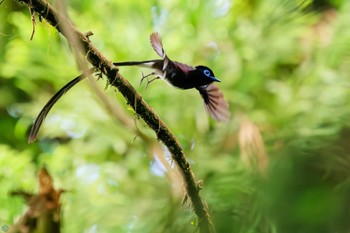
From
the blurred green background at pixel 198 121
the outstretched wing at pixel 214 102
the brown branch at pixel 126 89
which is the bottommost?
the brown branch at pixel 126 89

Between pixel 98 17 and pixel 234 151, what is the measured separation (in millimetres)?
240

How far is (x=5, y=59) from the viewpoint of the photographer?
766 mm

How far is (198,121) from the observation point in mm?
661

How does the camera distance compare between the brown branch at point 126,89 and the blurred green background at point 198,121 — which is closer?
the brown branch at point 126,89

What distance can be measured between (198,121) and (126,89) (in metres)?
0.38

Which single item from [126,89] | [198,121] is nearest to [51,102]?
→ [126,89]

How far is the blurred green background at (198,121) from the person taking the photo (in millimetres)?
395

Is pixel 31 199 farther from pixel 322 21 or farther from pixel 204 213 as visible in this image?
pixel 322 21

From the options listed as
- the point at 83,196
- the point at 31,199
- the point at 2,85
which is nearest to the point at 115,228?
the point at 31,199

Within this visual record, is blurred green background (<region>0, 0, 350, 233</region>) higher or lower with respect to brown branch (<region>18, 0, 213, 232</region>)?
higher

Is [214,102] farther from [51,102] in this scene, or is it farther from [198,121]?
[198,121]

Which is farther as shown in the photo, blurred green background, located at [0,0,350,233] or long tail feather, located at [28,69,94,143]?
blurred green background, located at [0,0,350,233]

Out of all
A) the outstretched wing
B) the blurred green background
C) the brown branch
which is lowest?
the brown branch

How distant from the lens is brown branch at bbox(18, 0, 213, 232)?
0.27m
